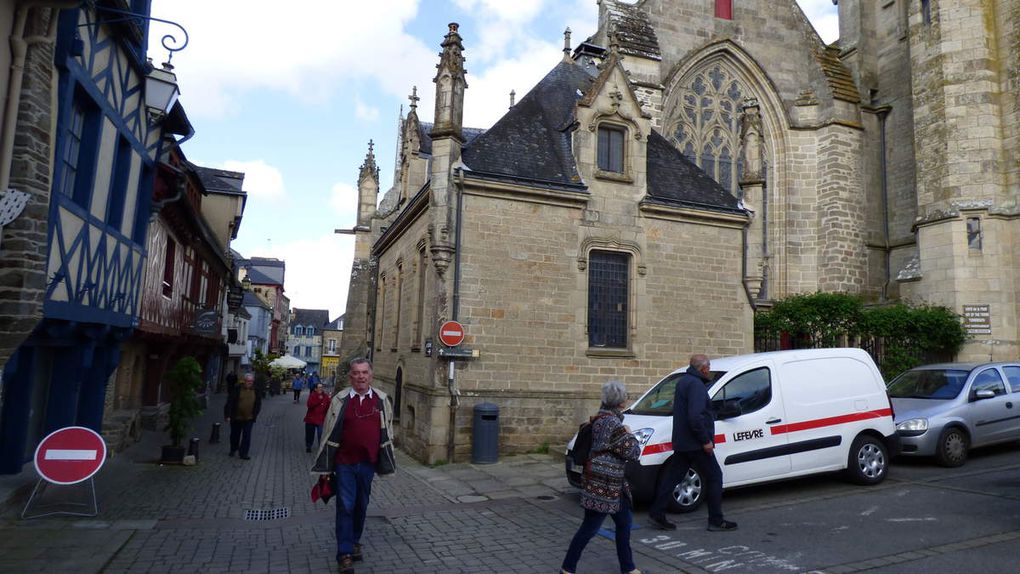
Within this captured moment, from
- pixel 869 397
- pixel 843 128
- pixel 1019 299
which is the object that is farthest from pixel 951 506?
pixel 843 128

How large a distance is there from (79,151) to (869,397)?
1046 cm

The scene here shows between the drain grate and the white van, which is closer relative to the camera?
the white van

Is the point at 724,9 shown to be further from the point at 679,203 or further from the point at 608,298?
the point at 608,298

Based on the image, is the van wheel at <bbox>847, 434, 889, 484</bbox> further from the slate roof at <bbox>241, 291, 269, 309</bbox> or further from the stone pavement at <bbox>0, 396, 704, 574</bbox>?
the slate roof at <bbox>241, 291, 269, 309</bbox>

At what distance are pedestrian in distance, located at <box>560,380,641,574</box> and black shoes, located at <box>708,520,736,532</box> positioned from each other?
1.77 meters

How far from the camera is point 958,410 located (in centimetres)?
928

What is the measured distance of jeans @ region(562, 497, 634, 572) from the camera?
4.71m

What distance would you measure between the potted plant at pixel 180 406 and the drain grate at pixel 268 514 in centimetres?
401

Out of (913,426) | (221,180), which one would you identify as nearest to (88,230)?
(913,426)

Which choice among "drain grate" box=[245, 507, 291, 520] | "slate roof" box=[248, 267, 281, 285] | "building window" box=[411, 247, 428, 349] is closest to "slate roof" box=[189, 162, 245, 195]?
"building window" box=[411, 247, 428, 349]

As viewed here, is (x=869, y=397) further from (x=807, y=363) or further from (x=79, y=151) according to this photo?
(x=79, y=151)

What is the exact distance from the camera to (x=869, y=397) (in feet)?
26.8

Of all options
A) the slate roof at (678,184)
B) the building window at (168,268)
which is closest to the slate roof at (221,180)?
the building window at (168,268)

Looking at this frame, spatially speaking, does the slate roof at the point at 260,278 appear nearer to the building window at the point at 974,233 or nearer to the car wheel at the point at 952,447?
the building window at the point at 974,233
